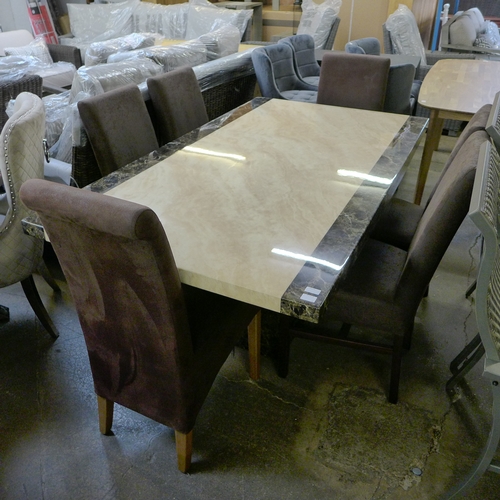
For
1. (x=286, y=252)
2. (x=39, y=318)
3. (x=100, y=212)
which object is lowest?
(x=39, y=318)

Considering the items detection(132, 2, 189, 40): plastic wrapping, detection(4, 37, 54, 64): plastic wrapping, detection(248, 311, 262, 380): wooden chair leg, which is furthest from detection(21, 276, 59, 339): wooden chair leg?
detection(132, 2, 189, 40): plastic wrapping

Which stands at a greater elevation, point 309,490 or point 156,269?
point 156,269

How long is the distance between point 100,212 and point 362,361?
47.6 inches

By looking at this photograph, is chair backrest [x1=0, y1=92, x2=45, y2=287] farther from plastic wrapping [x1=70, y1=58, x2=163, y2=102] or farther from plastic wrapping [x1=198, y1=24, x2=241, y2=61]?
plastic wrapping [x1=198, y1=24, x2=241, y2=61]

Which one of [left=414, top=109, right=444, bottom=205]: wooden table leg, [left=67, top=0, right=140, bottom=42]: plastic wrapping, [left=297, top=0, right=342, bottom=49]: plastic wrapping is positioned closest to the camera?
[left=414, top=109, right=444, bottom=205]: wooden table leg

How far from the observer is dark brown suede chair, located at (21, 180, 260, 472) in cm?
89

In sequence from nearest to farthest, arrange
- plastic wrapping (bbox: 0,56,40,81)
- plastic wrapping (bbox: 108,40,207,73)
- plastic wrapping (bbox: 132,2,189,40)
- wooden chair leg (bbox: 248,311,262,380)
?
wooden chair leg (bbox: 248,311,262,380), plastic wrapping (bbox: 108,40,207,73), plastic wrapping (bbox: 0,56,40,81), plastic wrapping (bbox: 132,2,189,40)

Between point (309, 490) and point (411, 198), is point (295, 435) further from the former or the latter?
point (411, 198)

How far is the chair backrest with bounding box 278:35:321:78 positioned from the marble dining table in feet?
5.97

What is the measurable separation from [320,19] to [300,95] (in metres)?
1.61

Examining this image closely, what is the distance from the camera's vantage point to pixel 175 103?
2.08 m

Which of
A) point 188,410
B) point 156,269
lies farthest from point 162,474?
point 156,269

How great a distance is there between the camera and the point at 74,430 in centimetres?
147

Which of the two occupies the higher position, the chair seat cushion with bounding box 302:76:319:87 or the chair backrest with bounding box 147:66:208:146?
the chair backrest with bounding box 147:66:208:146
